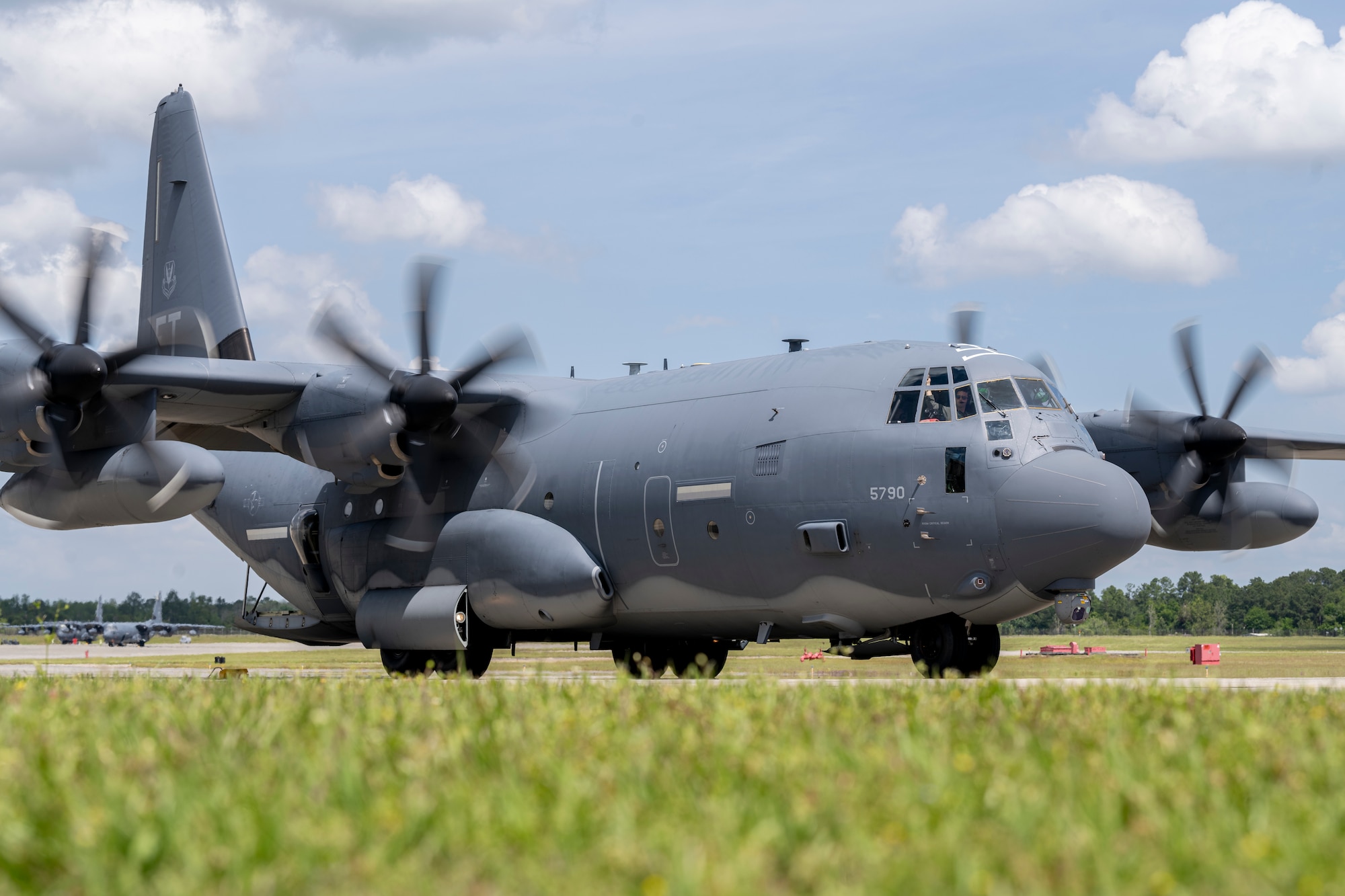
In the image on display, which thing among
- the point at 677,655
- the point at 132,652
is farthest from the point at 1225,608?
the point at 677,655

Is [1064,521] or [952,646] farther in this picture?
[952,646]

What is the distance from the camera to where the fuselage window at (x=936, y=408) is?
16.2m

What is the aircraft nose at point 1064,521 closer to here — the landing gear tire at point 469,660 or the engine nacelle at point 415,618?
the engine nacelle at point 415,618

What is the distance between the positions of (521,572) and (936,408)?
21.0 ft

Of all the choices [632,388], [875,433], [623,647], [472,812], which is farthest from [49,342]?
[472,812]

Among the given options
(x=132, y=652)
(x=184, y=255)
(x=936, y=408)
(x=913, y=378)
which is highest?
(x=184, y=255)

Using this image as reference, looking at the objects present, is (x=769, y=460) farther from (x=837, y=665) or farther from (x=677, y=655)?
(x=837, y=665)

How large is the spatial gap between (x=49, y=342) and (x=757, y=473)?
9.73m

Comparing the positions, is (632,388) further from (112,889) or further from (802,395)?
(112,889)

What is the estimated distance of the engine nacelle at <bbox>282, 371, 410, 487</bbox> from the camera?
18844mm

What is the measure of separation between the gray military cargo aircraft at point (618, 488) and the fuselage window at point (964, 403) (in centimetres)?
3

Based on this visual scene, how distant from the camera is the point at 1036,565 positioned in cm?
1544

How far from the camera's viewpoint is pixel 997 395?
16250 mm

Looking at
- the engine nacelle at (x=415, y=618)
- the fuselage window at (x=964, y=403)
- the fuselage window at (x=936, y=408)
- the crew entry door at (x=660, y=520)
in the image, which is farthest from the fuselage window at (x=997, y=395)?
the engine nacelle at (x=415, y=618)
